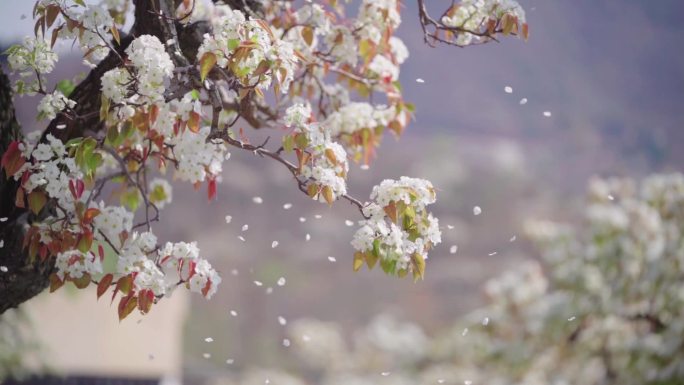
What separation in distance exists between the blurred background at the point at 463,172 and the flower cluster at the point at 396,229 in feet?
15.6

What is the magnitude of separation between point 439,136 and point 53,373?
12.3 ft

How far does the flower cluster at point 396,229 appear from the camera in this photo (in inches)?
60.1

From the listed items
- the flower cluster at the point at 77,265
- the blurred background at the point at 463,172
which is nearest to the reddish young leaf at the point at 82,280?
the flower cluster at the point at 77,265

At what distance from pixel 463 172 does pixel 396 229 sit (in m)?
5.40

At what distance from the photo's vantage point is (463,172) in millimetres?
6848

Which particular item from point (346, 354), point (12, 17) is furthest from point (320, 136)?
point (346, 354)

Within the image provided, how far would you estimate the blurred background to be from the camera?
6.43 m

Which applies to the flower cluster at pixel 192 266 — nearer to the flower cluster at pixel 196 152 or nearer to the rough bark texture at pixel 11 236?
the flower cluster at pixel 196 152

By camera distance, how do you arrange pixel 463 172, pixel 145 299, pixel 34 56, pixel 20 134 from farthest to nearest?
Result: 1. pixel 463 172
2. pixel 20 134
3. pixel 34 56
4. pixel 145 299

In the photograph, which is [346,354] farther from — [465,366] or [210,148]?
[210,148]

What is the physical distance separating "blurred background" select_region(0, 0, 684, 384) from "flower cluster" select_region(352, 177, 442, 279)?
476 cm

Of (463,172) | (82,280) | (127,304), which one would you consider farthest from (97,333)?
(127,304)

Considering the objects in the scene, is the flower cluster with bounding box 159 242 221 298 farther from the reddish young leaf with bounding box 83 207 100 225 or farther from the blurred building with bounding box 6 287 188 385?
the blurred building with bounding box 6 287 188 385

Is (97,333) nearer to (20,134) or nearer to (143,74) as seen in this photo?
(20,134)
